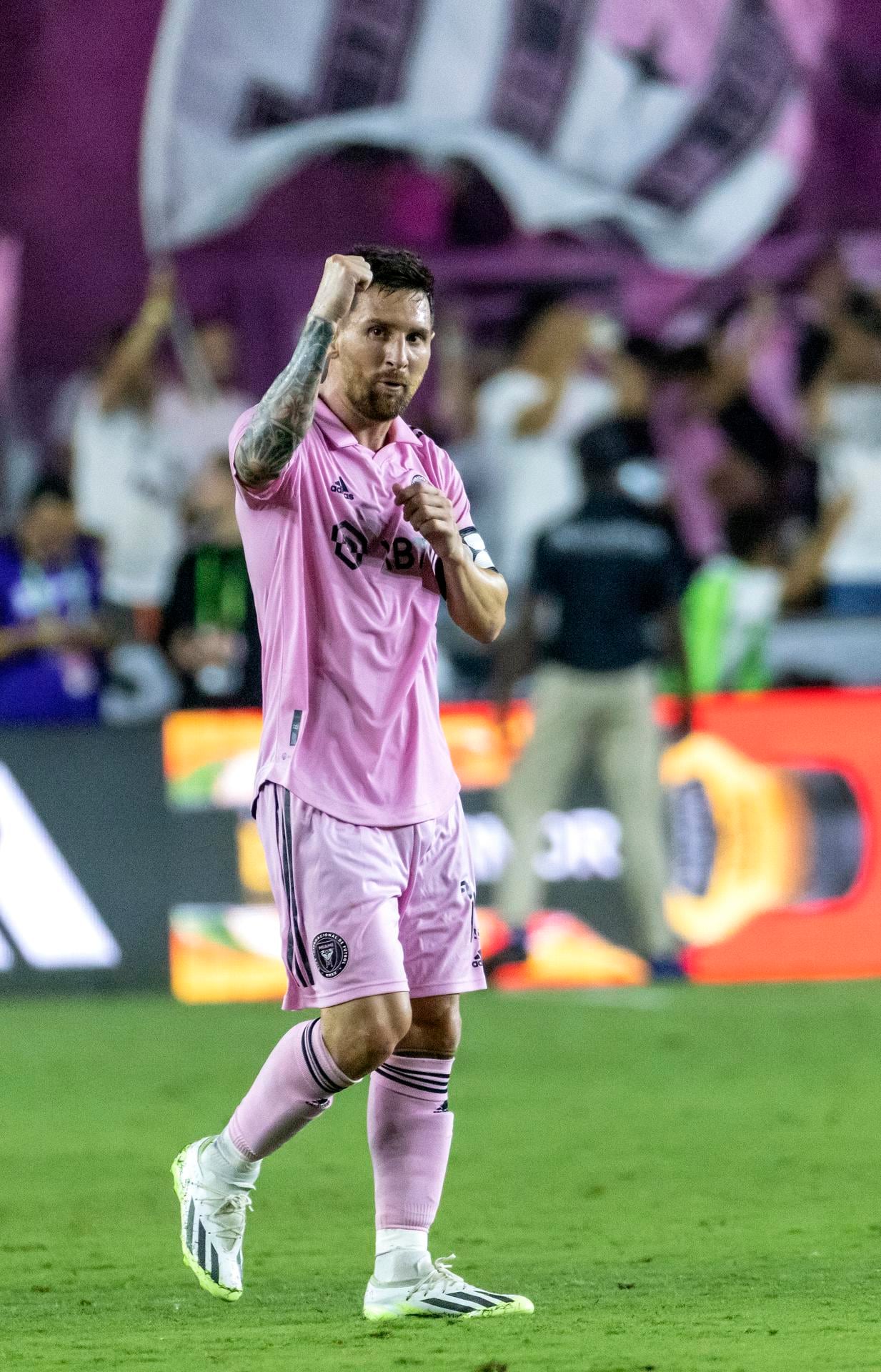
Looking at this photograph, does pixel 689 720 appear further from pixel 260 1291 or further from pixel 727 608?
pixel 260 1291

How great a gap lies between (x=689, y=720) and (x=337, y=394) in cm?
649

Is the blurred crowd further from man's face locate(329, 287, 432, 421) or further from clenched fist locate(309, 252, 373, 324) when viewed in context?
clenched fist locate(309, 252, 373, 324)

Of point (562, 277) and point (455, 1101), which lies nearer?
point (455, 1101)

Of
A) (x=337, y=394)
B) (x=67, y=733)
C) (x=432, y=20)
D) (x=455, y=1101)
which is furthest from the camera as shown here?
(x=432, y=20)

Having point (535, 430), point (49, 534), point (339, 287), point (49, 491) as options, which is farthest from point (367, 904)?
point (535, 430)

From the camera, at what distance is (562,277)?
14188 millimetres

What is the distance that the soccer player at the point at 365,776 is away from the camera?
4.56 meters

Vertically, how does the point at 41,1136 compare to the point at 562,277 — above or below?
below

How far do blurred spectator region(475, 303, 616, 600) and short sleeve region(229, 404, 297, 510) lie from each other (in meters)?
7.85

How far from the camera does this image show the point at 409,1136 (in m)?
4.82

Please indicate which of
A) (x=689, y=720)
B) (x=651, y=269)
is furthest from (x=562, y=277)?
(x=689, y=720)

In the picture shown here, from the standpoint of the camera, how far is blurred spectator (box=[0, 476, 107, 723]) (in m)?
11.8

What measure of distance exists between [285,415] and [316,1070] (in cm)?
138

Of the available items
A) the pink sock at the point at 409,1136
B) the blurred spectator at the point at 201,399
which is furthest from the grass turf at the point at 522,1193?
the blurred spectator at the point at 201,399
